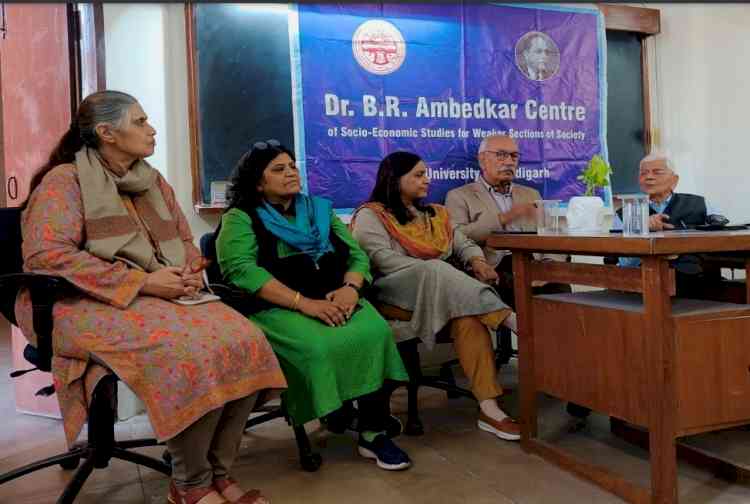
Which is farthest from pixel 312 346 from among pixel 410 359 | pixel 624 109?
pixel 624 109

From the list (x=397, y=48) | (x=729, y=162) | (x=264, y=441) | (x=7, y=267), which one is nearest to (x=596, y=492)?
(x=264, y=441)

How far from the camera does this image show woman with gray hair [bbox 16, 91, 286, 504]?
159 centimetres

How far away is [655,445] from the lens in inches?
64.5

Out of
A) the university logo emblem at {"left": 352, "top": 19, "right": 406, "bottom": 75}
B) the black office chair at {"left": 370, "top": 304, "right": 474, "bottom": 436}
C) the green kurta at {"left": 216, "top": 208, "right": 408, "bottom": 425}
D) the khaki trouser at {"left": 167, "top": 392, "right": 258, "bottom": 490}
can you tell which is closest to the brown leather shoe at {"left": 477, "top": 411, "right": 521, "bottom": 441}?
the black office chair at {"left": 370, "top": 304, "right": 474, "bottom": 436}

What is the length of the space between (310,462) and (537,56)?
2459mm

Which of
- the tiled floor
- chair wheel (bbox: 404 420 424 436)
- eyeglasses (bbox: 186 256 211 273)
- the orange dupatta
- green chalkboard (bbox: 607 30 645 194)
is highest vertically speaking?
green chalkboard (bbox: 607 30 645 194)

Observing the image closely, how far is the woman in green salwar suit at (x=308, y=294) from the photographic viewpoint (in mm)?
1973

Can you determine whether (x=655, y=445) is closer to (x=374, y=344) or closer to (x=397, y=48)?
(x=374, y=344)

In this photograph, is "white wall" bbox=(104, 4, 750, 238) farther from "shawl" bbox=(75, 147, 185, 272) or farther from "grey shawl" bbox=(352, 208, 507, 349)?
"shawl" bbox=(75, 147, 185, 272)

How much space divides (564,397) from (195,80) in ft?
6.47

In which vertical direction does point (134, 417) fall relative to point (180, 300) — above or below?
below

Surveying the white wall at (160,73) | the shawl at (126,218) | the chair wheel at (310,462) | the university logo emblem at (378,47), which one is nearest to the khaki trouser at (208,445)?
the chair wheel at (310,462)

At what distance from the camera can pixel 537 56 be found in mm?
3502

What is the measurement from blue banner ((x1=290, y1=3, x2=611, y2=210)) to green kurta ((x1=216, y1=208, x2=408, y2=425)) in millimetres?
947
